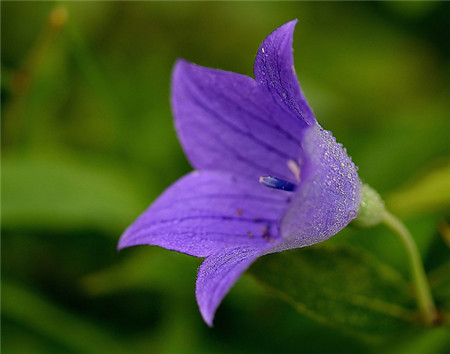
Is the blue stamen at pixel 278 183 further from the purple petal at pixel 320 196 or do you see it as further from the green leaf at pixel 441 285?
the green leaf at pixel 441 285

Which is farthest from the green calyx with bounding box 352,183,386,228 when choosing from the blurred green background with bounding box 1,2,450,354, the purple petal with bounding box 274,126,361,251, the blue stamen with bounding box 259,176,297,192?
the blurred green background with bounding box 1,2,450,354

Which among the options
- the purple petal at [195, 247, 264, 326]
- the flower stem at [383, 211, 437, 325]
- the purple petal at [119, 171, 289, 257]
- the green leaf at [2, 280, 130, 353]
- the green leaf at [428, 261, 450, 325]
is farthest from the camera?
the green leaf at [2, 280, 130, 353]

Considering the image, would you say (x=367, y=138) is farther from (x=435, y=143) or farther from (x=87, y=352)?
(x=87, y=352)

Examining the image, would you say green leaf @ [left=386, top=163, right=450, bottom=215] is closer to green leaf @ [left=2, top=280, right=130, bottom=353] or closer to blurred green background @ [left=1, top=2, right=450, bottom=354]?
blurred green background @ [left=1, top=2, right=450, bottom=354]

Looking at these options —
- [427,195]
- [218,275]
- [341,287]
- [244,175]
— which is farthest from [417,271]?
[218,275]

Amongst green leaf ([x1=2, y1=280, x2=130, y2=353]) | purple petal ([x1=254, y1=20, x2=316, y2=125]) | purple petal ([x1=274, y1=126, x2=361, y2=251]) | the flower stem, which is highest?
purple petal ([x1=254, y1=20, x2=316, y2=125])

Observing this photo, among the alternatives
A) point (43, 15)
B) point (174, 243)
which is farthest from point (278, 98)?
point (43, 15)
